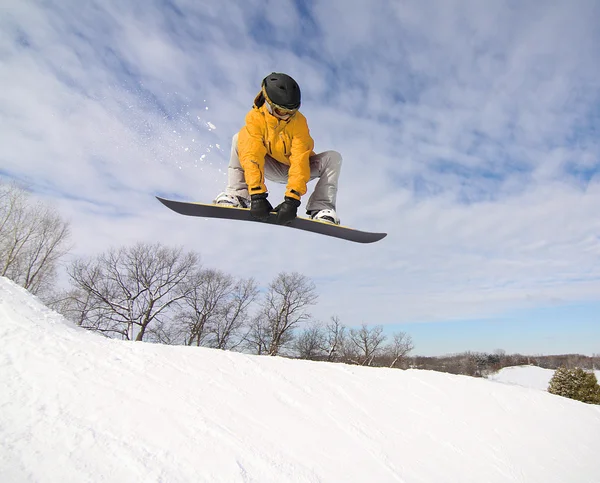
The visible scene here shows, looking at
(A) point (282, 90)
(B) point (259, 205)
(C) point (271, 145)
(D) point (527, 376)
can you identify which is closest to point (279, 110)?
(A) point (282, 90)

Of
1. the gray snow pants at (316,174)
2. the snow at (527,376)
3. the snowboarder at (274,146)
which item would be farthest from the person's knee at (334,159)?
the snow at (527,376)

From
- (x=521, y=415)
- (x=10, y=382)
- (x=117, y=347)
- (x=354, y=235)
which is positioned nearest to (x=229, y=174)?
(x=354, y=235)

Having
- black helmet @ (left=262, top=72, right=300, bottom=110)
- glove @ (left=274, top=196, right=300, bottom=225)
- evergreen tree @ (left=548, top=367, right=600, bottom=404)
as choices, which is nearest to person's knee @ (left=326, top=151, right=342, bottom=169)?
glove @ (left=274, top=196, right=300, bottom=225)

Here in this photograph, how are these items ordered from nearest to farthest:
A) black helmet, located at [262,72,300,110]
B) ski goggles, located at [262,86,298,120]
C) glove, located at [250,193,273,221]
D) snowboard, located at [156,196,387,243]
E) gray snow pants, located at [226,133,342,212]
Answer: black helmet, located at [262,72,300,110] < ski goggles, located at [262,86,298,120] < glove, located at [250,193,273,221] < snowboard, located at [156,196,387,243] < gray snow pants, located at [226,133,342,212]

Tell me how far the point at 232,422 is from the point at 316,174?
298 centimetres

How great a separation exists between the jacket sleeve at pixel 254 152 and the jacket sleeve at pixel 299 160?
0.31m

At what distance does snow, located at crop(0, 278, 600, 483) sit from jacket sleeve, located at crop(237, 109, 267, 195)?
2.36m

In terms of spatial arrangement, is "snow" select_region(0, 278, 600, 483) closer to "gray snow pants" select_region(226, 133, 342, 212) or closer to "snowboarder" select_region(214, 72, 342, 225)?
"snowboarder" select_region(214, 72, 342, 225)

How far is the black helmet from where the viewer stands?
2.73 meters

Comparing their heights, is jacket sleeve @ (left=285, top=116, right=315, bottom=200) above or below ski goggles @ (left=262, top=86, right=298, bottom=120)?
below

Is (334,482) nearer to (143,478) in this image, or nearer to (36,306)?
(143,478)

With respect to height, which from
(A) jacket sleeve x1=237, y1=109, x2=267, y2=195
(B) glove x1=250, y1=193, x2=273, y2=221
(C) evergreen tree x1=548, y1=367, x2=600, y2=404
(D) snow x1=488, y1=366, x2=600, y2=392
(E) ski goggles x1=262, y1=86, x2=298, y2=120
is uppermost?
(E) ski goggles x1=262, y1=86, x2=298, y2=120

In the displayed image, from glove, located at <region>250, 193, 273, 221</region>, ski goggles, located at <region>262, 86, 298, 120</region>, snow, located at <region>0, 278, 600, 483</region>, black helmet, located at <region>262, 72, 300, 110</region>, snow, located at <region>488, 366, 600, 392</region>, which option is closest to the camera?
snow, located at <region>0, 278, 600, 483</region>

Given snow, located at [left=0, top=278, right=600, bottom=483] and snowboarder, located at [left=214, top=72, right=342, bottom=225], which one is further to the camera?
snowboarder, located at [left=214, top=72, right=342, bottom=225]
